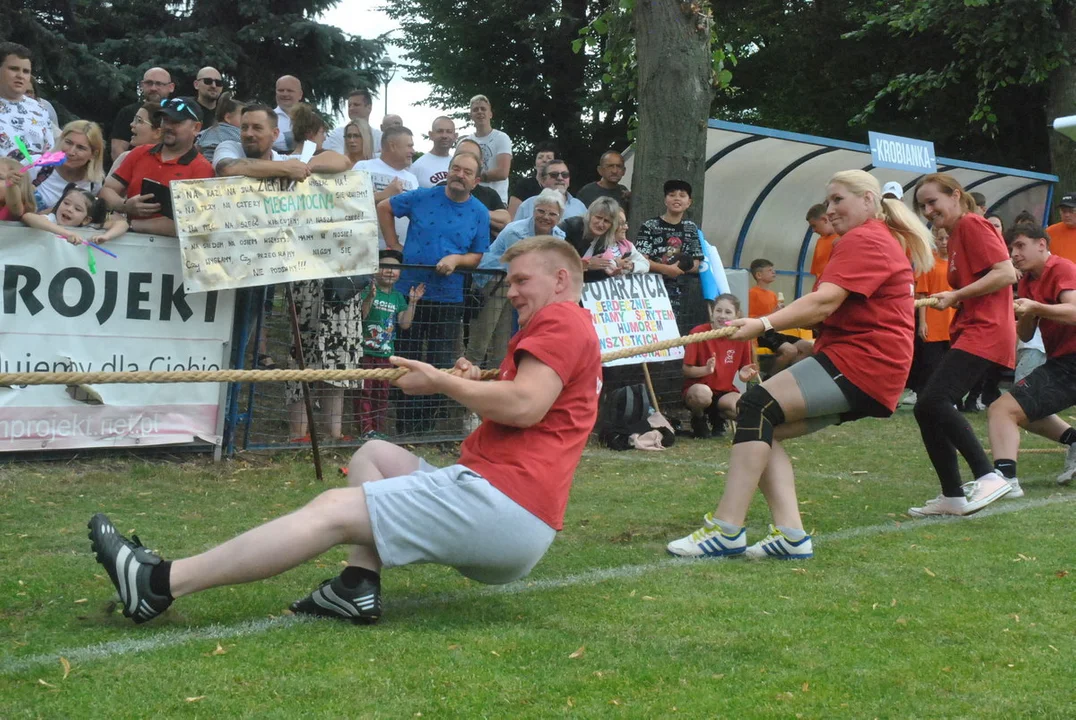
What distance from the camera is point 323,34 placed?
23797 mm

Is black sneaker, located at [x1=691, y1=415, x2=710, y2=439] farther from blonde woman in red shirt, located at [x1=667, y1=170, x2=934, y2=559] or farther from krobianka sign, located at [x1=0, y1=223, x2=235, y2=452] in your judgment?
blonde woman in red shirt, located at [x1=667, y1=170, x2=934, y2=559]

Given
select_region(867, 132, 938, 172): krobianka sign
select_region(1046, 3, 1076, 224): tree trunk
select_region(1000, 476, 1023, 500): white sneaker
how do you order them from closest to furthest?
select_region(1000, 476, 1023, 500): white sneaker
select_region(867, 132, 938, 172): krobianka sign
select_region(1046, 3, 1076, 224): tree trunk

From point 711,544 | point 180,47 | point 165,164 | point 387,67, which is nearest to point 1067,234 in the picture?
point 711,544

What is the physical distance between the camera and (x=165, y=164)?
819cm

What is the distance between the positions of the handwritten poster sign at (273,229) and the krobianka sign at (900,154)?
7.63 m

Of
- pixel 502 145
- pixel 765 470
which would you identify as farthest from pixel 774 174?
pixel 765 470

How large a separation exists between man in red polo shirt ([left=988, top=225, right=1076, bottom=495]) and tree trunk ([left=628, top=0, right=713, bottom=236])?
3808mm

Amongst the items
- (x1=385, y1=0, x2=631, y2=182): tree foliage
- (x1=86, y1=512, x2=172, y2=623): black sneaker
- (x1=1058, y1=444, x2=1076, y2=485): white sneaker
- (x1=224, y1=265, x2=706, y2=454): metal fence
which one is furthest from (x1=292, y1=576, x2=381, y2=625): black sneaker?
(x1=385, y1=0, x2=631, y2=182): tree foliage

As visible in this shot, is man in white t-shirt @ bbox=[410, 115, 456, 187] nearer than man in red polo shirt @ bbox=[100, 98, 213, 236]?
No

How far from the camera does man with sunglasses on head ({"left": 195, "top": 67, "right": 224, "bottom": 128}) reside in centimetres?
1045

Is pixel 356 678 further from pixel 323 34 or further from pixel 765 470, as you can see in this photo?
pixel 323 34

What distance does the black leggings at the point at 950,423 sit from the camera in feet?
22.7

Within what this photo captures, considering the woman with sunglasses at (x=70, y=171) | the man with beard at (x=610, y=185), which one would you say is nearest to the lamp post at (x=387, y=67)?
the man with beard at (x=610, y=185)

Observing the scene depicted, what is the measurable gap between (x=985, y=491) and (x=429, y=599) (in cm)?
353
